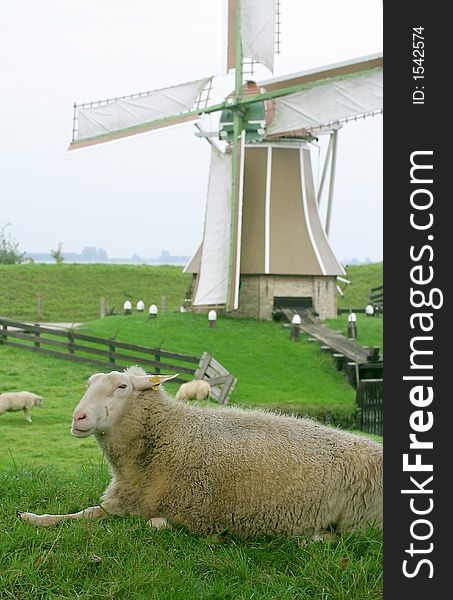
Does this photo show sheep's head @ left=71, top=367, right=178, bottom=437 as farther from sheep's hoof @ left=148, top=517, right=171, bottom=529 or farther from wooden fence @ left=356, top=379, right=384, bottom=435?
wooden fence @ left=356, top=379, right=384, bottom=435

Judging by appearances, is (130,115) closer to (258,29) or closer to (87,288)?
(258,29)

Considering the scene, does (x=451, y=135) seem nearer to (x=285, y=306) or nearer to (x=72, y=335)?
(x=72, y=335)

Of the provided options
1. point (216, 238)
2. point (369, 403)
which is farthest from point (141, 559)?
point (216, 238)

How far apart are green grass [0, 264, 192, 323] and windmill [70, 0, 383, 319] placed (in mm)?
10735

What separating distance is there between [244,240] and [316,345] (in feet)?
15.2

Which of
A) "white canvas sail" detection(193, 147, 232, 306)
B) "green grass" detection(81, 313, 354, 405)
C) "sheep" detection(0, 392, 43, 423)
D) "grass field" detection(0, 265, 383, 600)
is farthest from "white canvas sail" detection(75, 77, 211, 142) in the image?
"grass field" detection(0, 265, 383, 600)

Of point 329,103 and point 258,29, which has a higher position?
point 258,29

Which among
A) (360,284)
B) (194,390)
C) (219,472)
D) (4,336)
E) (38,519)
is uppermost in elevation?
(360,284)

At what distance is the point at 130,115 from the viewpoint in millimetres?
23844

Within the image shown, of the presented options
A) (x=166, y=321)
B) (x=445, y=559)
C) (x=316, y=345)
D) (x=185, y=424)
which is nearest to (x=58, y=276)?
(x=166, y=321)

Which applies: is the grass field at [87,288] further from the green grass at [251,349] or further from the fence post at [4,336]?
the fence post at [4,336]

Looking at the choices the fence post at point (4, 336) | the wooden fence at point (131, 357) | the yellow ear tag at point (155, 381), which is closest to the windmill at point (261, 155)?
the wooden fence at point (131, 357)

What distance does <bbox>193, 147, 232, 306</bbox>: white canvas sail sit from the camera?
77.3 feet

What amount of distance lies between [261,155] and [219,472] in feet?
71.8
